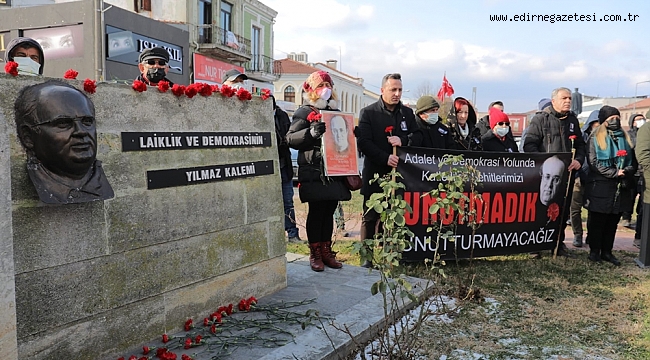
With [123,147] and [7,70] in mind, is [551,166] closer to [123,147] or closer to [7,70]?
[123,147]

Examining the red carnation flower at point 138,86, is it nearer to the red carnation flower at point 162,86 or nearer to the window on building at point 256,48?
the red carnation flower at point 162,86

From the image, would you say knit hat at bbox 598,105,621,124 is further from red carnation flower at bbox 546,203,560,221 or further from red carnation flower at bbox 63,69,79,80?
red carnation flower at bbox 63,69,79,80

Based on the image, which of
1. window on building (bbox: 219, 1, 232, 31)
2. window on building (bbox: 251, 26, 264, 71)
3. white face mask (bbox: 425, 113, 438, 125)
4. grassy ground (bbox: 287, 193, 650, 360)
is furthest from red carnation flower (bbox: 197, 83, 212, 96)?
window on building (bbox: 251, 26, 264, 71)

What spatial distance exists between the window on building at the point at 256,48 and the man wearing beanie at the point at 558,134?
28.4 metres

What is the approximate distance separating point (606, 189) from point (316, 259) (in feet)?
11.3

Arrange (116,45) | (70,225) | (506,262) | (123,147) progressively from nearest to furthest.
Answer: (70,225), (123,147), (506,262), (116,45)

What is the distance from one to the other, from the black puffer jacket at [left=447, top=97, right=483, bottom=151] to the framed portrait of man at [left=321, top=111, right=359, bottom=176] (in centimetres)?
177

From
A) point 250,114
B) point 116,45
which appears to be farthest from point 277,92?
point 250,114

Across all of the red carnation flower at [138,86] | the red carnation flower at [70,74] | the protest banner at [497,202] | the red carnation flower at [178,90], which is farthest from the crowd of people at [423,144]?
the red carnation flower at [70,74]

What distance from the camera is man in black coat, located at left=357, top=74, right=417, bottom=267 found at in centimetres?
512

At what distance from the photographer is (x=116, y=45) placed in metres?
7.23

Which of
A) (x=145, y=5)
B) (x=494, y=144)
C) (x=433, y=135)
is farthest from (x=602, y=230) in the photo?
(x=145, y=5)

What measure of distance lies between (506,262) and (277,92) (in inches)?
1633

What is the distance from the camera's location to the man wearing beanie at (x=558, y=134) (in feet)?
20.1
